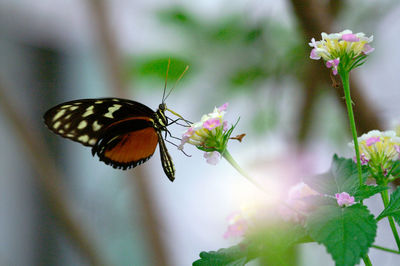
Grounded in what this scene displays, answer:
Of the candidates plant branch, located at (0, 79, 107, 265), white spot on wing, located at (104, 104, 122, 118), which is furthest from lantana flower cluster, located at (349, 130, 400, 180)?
plant branch, located at (0, 79, 107, 265)

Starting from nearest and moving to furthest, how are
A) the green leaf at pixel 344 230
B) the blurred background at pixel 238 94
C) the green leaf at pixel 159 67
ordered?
the green leaf at pixel 344 230 < the blurred background at pixel 238 94 < the green leaf at pixel 159 67

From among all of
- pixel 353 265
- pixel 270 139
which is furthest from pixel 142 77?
pixel 353 265

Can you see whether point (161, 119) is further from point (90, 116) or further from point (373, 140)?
point (373, 140)

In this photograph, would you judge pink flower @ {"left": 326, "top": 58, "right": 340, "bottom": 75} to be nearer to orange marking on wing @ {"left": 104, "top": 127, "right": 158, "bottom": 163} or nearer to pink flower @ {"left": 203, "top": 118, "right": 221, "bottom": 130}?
pink flower @ {"left": 203, "top": 118, "right": 221, "bottom": 130}

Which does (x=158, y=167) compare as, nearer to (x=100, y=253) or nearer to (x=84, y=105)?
(x=100, y=253)

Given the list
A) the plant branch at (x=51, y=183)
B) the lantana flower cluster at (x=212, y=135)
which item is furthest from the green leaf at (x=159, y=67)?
the lantana flower cluster at (x=212, y=135)

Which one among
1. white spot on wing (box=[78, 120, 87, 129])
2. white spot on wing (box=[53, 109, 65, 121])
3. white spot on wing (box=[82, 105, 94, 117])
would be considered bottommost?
white spot on wing (box=[78, 120, 87, 129])

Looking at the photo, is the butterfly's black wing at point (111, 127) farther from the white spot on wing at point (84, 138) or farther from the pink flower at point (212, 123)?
the pink flower at point (212, 123)

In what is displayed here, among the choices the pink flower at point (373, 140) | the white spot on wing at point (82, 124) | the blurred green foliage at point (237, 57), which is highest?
the blurred green foliage at point (237, 57)
